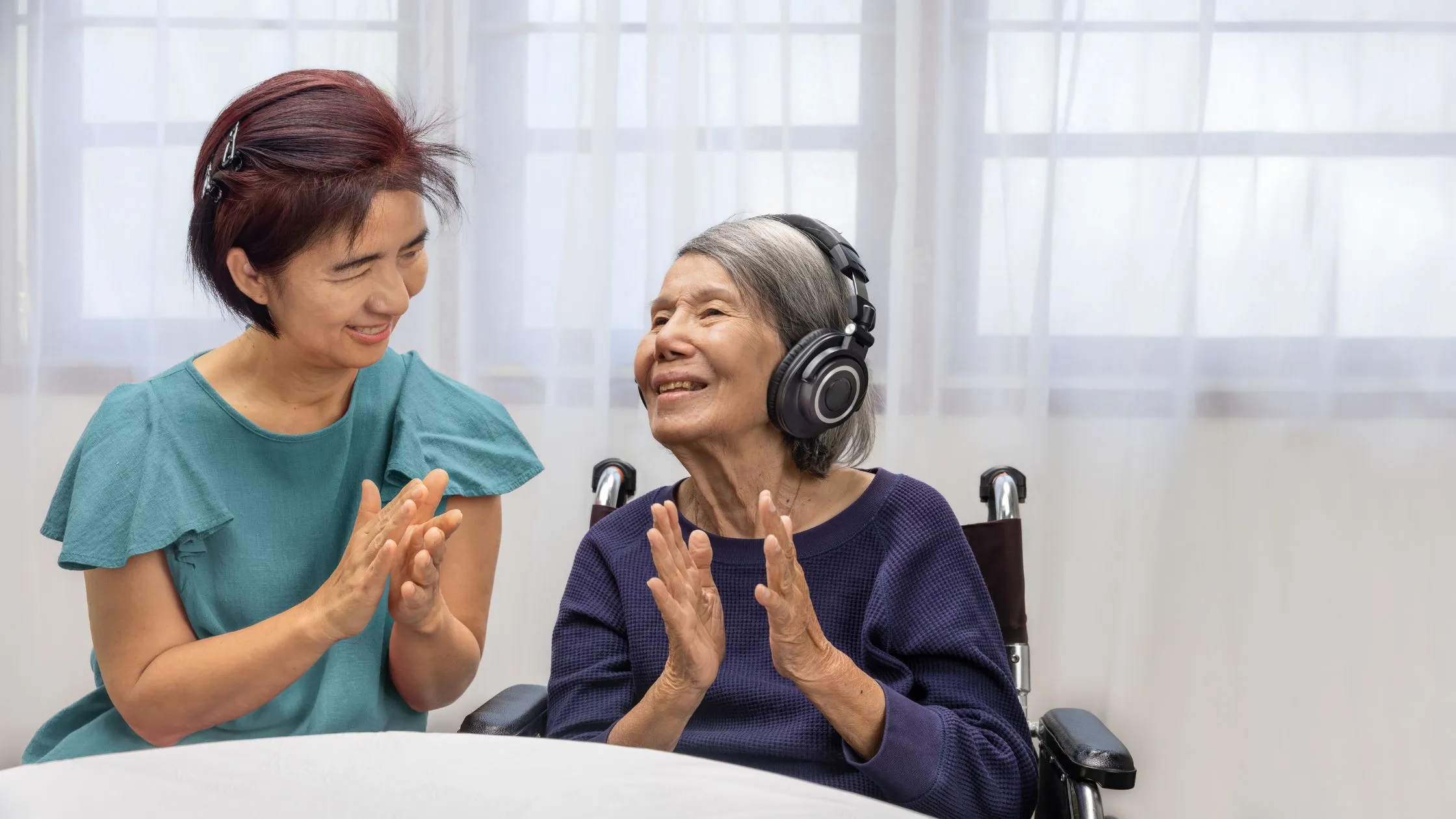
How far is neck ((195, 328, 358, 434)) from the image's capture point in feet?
4.31

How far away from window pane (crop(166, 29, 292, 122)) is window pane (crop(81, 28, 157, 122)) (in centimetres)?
7

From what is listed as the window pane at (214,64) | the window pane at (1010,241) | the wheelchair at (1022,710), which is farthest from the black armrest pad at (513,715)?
the window pane at (214,64)

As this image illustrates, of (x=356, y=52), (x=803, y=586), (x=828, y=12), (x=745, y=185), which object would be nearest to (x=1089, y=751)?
(x=803, y=586)

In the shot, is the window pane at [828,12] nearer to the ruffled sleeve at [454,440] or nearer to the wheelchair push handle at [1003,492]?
the wheelchair push handle at [1003,492]

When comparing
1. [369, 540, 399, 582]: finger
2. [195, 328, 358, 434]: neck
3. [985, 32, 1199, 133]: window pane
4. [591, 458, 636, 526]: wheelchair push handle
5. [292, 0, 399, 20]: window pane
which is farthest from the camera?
→ [292, 0, 399, 20]: window pane

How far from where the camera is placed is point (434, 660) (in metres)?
A: 1.32

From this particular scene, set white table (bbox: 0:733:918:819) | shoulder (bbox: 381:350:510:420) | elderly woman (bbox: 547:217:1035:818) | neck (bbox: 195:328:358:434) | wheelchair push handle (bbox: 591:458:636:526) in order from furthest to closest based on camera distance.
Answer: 1. wheelchair push handle (bbox: 591:458:636:526)
2. shoulder (bbox: 381:350:510:420)
3. neck (bbox: 195:328:358:434)
4. elderly woman (bbox: 547:217:1035:818)
5. white table (bbox: 0:733:918:819)

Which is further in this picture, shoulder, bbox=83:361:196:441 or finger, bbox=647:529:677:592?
shoulder, bbox=83:361:196:441

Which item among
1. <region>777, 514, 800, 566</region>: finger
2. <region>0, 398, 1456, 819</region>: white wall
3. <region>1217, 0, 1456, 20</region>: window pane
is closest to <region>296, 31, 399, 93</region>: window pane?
<region>0, 398, 1456, 819</region>: white wall

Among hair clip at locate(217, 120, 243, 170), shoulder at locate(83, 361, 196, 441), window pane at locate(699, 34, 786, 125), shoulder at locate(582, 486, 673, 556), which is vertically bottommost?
shoulder at locate(582, 486, 673, 556)

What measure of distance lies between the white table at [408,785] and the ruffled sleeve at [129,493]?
390 mm

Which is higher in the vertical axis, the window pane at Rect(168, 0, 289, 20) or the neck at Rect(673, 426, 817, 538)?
the window pane at Rect(168, 0, 289, 20)

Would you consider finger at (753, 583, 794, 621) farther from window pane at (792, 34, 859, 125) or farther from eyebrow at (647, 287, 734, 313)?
window pane at (792, 34, 859, 125)

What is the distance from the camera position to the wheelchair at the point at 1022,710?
1.30 metres
